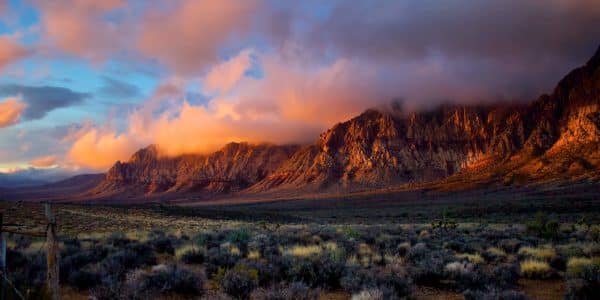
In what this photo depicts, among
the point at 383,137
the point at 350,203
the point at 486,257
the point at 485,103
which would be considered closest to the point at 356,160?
the point at 383,137

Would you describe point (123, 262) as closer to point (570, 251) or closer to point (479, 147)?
point (570, 251)

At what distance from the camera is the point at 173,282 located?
10.3m

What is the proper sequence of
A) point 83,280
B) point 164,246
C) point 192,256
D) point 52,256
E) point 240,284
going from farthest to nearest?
point 164,246 → point 192,256 → point 83,280 → point 240,284 → point 52,256

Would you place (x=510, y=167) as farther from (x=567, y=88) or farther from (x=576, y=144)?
(x=567, y=88)

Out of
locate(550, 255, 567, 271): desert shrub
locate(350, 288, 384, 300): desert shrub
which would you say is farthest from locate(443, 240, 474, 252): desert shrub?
locate(350, 288, 384, 300): desert shrub

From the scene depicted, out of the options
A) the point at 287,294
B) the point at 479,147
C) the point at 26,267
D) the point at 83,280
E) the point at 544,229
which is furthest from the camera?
the point at 479,147

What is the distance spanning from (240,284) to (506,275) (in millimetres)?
7360

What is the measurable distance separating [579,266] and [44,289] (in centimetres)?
1376

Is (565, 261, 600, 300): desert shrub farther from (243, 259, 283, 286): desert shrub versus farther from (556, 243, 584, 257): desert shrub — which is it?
(243, 259, 283, 286): desert shrub

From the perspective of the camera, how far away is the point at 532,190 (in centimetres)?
9681

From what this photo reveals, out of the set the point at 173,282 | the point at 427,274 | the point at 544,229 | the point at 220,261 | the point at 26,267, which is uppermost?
the point at 26,267

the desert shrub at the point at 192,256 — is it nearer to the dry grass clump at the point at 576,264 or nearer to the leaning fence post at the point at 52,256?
the leaning fence post at the point at 52,256

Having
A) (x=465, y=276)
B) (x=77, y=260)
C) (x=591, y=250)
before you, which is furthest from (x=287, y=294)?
(x=591, y=250)

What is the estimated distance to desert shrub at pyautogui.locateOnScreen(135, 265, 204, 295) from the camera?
33.5 feet
